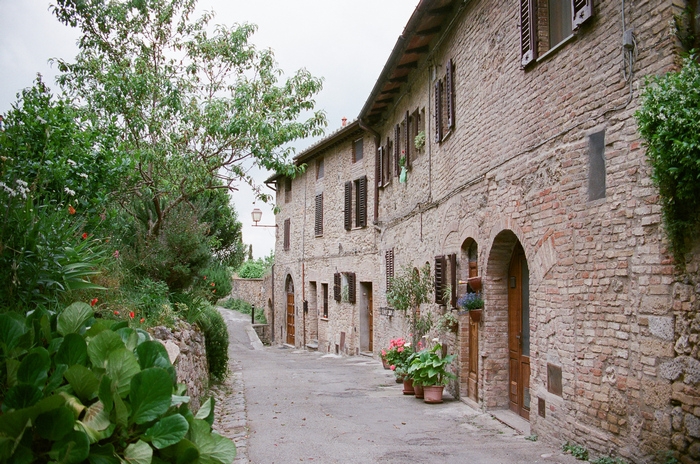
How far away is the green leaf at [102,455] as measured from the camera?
1779 mm

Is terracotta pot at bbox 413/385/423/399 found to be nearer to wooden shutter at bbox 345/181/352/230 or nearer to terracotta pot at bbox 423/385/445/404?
terracotta pot at bbox 423/385/445/404

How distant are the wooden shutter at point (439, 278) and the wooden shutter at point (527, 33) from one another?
3904 mm

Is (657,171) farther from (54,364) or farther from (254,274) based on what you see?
(254,274)

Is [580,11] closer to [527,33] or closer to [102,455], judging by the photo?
[527,33]

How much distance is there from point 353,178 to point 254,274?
23.1m

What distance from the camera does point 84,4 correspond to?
916cm

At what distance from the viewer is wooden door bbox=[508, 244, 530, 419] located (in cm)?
752

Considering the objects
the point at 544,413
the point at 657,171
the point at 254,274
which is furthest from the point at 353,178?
the point at 254,274

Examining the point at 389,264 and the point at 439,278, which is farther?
the point at 389,264

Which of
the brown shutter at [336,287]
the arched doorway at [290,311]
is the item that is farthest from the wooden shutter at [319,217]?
the arched doorway at [290,311]

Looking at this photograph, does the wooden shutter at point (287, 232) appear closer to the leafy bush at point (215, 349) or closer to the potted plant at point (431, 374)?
the leafy bush at point (215, 349)

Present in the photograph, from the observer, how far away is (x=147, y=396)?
185 cm

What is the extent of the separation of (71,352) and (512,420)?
642 centimetres

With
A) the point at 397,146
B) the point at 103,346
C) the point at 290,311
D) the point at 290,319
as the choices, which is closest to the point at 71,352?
the point at 103,346
